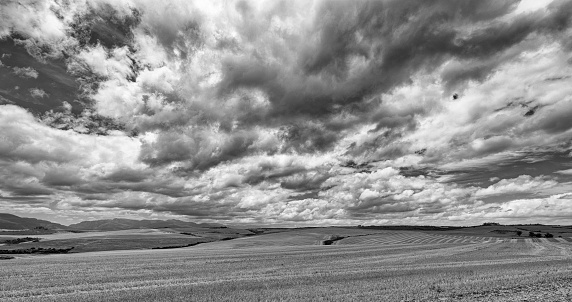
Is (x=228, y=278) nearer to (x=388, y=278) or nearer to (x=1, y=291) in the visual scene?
(x=388, y=278)

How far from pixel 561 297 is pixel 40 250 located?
117990 mm

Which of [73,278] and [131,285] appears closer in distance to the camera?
[131,285]

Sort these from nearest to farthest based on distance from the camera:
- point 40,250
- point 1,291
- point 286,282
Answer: point 1,291 < point 286,282 < point 40,250

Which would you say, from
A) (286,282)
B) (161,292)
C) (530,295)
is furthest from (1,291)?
(530,295)

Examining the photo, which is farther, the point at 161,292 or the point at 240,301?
the point at 161,292

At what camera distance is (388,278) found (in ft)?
103

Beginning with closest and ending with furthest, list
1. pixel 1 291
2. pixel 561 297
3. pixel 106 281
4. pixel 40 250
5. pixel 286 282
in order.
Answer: pixel 561 297, pixel 1 291, pixel 286 282, pixel 106 281, pixel 40 250

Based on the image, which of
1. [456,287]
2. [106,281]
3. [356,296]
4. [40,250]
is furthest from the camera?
[40,250]

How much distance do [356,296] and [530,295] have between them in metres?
11.2

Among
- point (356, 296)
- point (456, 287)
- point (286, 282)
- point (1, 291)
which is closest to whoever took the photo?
point (356, 296)

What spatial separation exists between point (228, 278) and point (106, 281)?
1184 cm

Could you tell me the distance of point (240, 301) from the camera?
876 inches

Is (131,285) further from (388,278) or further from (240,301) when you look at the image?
(388,278)

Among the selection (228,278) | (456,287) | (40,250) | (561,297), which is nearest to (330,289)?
(456,287)
